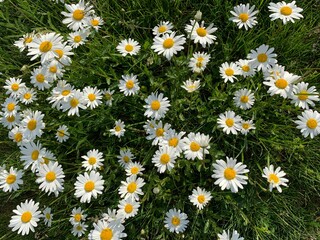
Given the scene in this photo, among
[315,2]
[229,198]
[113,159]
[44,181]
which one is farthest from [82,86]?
[315,2]

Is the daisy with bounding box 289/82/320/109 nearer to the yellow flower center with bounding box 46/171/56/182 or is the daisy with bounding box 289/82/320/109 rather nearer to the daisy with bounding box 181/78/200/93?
the daisy with bounding box 181/78/200/93

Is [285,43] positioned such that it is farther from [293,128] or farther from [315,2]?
[293,128]

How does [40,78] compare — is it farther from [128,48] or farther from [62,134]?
[128,48]

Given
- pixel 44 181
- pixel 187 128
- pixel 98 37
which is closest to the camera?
pixel 44 181

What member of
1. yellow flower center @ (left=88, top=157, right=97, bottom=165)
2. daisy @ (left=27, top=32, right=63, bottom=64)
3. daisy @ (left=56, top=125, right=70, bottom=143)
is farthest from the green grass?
daisy @ (left=27, top=32, right=63, bottom=64)

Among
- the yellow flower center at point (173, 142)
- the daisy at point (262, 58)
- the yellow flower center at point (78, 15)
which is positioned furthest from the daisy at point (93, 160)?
the daisy at point (262, 58)

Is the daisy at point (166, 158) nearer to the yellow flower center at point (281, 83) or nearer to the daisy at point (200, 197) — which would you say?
the daisy at point (200, 197)
